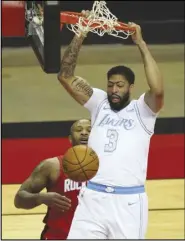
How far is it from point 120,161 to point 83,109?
633 centimetres

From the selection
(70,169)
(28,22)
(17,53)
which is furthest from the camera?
(17,53)

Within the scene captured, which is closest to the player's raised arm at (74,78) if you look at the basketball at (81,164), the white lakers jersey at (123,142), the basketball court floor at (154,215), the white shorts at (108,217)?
the white lakers jersey at (123,142)

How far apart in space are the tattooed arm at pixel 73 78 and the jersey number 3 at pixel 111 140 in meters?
0.35

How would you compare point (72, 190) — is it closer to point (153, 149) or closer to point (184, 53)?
point (153, 149)

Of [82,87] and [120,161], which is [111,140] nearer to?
[120,161]

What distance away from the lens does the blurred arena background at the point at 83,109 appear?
819 centimetres

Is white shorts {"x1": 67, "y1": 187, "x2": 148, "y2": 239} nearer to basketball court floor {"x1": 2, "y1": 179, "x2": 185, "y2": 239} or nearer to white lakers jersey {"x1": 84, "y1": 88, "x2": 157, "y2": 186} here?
white lakers jersey {"x1": 84, "y1": 88, "x2": 157, "y2": 186}

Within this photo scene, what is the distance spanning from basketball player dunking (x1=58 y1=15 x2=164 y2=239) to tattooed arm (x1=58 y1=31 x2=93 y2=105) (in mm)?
203

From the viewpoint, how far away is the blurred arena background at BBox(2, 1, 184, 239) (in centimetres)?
819

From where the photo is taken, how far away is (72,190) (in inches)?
237

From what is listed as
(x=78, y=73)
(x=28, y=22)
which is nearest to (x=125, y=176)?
(x=28, y=22)

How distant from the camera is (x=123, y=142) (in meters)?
5.61

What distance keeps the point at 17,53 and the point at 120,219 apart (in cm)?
970

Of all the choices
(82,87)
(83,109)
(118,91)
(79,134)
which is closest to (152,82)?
(118,91)
